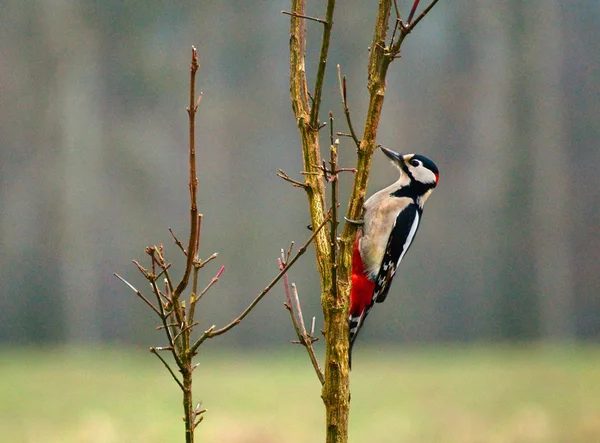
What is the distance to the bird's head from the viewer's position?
1.83m

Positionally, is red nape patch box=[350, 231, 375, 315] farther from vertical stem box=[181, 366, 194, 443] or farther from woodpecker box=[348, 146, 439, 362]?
vertical stem box=[181, 366, 194, 443]

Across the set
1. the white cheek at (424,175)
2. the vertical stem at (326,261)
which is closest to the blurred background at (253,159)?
the white cheek at (424,175)

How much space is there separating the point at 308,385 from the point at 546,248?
1.78 meters

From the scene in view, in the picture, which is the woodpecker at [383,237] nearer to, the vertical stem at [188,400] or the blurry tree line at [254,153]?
the vertical stem at [188,400]

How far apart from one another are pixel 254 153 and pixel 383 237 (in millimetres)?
2886

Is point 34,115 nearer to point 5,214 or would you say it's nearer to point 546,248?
point 5,214

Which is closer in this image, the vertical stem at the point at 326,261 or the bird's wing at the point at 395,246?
the vertical stem at the point at 326,261

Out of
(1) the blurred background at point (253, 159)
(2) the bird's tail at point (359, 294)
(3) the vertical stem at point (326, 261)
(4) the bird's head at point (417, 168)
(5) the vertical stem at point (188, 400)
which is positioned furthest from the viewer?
(1) the blurred background at point (253, 159)

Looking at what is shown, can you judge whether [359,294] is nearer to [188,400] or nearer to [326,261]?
[326,261]

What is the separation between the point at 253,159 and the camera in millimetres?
4570

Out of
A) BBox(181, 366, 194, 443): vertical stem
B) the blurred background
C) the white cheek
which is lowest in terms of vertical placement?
BBox(181, 366, 194, 443): vertical stem

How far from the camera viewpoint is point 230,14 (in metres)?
4.54

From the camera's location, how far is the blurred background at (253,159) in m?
4.40

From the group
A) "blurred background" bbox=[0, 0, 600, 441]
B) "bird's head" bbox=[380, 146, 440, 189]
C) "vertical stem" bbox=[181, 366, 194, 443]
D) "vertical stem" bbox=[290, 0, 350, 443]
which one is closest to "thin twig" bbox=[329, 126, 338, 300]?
"vertical stem" bbox=[290, 0, 350, 443]
